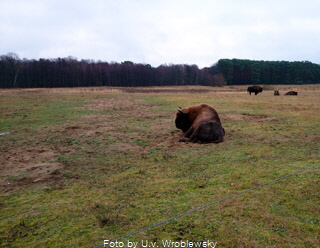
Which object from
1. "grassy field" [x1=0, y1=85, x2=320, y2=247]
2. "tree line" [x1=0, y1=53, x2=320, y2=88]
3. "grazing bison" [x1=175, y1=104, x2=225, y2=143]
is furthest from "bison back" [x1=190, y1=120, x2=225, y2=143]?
"tree line" [x1=0, y1=53, x2=320, y2=88]

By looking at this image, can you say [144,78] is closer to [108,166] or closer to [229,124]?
[229,124]

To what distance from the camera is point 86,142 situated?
1058cm

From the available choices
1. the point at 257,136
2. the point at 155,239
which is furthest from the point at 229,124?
the point at 155,239

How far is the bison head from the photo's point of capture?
12086 mm

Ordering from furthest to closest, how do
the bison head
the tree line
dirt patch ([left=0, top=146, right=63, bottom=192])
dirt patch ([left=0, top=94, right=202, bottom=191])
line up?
the tree line, the bison head, dirt patch ([left=0, top=94, right=202, bottom=191]), dirt patch ([left=0, top=146, right=63, bottom=192])

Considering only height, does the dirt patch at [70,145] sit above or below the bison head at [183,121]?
below

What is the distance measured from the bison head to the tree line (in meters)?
71.4

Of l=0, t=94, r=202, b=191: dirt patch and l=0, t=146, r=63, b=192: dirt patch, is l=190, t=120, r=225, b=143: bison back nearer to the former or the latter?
l=0, t=94, r=202, b=191: dirt patch

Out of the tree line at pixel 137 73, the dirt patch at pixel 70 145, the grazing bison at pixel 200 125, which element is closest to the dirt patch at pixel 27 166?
the dirt patch at pixel 70 145

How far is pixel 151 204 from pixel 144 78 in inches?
3709

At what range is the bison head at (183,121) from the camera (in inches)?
476

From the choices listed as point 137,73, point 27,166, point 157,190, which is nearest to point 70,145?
point 27,166

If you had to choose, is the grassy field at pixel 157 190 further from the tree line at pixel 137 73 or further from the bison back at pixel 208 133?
the tree line at pixel 137 73

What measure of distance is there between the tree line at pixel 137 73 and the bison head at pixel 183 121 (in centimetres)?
7139
